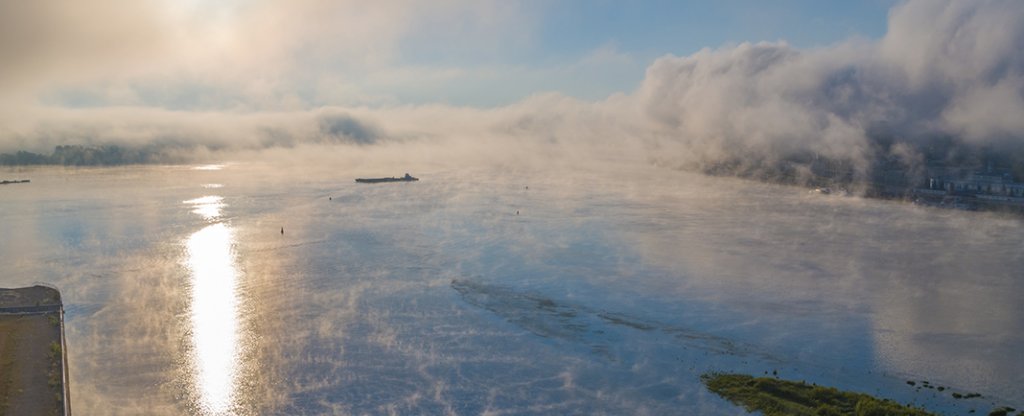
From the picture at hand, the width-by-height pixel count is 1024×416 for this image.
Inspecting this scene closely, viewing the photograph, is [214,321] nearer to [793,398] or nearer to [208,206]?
[793,398]

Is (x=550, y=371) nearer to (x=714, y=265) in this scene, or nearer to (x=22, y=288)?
(x=714, y=265)

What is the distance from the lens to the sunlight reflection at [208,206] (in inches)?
1239

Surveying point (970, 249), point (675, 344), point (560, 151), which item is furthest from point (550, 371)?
point (560, 151)

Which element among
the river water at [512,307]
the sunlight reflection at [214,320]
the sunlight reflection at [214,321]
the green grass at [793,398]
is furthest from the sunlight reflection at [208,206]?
the green grass at [793,398]

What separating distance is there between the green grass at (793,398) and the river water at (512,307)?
0.41 meters

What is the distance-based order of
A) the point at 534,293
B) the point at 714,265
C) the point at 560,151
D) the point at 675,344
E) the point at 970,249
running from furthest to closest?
the point at 560,151 < the point at 970,249 < the point at 714,265 < the point at 534,293 < the point at 675,344

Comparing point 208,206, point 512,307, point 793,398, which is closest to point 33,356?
point 512,307

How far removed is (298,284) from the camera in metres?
17.4

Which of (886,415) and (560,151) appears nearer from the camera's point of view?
(886,415)

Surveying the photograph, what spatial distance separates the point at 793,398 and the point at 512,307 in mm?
6386

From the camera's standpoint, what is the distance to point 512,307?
1524 cm

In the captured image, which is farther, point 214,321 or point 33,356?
point 214,321

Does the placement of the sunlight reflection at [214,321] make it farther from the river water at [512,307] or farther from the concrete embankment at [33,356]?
the concrete embankment at [33,356]

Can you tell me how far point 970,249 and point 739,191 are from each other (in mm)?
22978
